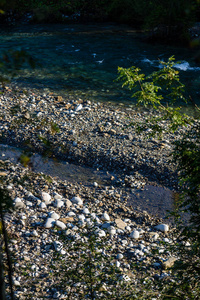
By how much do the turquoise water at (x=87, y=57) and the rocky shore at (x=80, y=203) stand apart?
5.64 ft

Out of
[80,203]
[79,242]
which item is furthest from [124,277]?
[80,203]

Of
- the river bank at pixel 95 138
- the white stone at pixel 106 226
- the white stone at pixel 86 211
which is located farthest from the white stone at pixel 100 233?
the river bank at pixel 95 138

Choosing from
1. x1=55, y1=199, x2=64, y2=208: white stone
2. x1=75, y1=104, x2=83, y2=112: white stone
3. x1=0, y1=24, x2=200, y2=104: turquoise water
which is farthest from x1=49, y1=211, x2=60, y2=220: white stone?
x1=0, y1=24, x2=200, y2=104: turquoise water

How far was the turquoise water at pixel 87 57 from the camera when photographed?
13.1 meters

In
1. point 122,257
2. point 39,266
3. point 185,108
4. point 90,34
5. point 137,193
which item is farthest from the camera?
point 90,34

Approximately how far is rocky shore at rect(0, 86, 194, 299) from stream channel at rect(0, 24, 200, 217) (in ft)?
1.31

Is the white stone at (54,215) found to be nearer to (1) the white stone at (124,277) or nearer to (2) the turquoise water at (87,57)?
(1) the white stone at (124,277)

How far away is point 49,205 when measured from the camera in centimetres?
675

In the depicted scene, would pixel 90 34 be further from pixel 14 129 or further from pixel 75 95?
pixel 14 129

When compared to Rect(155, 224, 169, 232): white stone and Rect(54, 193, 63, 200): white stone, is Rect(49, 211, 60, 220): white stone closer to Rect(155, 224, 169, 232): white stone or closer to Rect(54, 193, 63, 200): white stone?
Rect(54, 193, 63, 200): white stone

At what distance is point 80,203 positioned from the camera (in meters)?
6.96

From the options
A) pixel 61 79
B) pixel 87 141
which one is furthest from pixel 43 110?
pixel 61 79

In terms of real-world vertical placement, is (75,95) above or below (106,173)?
above

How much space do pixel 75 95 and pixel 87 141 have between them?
361cm
